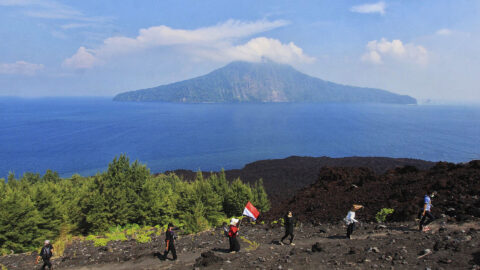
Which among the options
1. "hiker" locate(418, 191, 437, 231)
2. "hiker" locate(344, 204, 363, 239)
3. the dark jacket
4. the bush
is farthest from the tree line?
"hiker" locate(418, 191, 437, 231)

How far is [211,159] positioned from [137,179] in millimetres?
56393

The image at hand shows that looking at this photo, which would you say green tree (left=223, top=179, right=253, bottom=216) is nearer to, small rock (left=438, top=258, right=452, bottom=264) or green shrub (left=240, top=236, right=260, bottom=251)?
green shrub (left=240, top=236, right=260, bottom=251)

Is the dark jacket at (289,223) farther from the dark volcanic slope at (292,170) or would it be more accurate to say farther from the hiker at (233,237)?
→ the dark volcanic slope at (292,170)

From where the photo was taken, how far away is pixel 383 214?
49.3 ft

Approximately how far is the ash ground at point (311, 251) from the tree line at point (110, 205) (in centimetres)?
188

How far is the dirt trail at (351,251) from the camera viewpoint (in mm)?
9330

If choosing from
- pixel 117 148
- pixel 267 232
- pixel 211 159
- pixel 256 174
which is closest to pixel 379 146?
pixel 211 159

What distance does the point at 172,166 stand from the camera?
71.9m

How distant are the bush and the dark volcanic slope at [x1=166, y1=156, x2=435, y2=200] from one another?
21489 millimetres

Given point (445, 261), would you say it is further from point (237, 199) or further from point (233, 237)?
point (237, 199)

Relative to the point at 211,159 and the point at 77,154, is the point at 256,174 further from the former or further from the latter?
the point at 77,154

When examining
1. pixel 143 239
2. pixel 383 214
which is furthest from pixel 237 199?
pixel 383 214

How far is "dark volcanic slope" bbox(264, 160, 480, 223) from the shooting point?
14297 mm

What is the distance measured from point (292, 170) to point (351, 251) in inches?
1549
